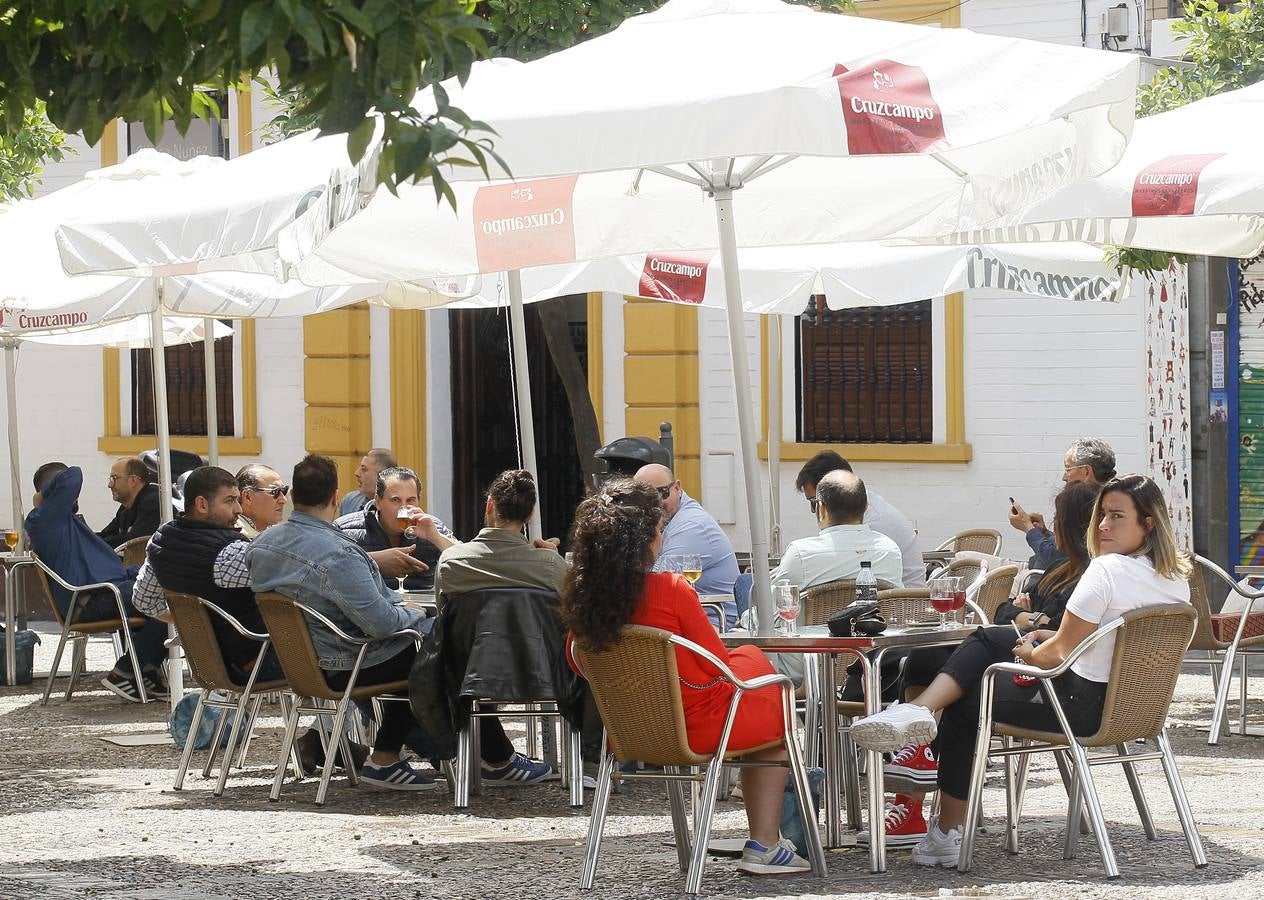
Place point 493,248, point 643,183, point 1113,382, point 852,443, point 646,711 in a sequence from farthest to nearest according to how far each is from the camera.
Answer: point 852,443 < point 1113,382 < point 643,183 < point 493,248 < point 646,711

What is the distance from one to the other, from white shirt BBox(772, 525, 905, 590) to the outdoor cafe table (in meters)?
0.98

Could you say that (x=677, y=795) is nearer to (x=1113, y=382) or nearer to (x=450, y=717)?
(x=450, y=717)

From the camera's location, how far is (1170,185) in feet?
27.2

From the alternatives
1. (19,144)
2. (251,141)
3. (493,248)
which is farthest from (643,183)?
(251,141)

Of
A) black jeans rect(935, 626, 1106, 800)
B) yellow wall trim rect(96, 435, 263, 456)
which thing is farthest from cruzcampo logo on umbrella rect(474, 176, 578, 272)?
yellow wall trim rect(96, 435, 263, 456)

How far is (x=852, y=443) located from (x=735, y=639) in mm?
8987

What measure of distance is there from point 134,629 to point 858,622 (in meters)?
6.11

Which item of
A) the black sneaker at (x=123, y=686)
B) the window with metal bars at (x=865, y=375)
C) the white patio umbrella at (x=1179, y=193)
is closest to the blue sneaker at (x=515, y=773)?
the white patio umbrella at (x=1179, y=193)

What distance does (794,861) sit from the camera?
6.34m

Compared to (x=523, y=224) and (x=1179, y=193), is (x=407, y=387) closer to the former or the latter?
(x=523, y=224)

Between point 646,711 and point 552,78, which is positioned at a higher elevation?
point 552,78

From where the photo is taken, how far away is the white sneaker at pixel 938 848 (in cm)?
644

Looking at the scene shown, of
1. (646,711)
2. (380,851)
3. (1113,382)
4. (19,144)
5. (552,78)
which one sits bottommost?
(380,851)

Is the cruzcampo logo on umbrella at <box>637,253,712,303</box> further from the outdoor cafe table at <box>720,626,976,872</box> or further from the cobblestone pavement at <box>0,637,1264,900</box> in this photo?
the outdoor cafe table at <box>720,626,976,872</box>
